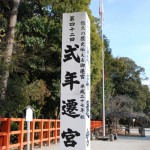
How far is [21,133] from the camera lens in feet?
47.6

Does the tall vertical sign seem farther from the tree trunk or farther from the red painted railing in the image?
the red painted railing

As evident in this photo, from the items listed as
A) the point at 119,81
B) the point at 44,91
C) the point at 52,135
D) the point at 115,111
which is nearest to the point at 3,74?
the point at 44,91

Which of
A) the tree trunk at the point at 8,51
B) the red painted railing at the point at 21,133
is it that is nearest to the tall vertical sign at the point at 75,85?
the tree trunk at the point at 8,51

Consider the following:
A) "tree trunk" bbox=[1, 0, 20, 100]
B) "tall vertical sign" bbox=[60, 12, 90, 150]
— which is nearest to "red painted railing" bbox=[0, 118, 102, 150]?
"tree trunk" bbox=[1, 0, 20, 100]

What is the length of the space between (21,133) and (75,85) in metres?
6.44

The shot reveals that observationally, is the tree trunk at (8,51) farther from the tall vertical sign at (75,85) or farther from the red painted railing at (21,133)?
the tall vertical sign at (75,85)

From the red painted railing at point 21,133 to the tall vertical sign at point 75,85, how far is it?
465 centimetres

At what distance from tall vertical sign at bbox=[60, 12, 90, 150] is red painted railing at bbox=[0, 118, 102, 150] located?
465 cm

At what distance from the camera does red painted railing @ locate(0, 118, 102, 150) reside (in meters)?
13.0

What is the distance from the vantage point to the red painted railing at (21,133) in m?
13.0

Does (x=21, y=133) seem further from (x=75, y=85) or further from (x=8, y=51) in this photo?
(x=75, y=85)

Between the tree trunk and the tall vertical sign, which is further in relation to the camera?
the tree trunk

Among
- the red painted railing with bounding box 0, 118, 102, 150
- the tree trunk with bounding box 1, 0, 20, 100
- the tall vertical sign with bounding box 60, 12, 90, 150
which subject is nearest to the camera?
the tall vertical sign with bounding box 60, 12, 90, 150

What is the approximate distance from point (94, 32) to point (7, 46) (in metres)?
9.10
